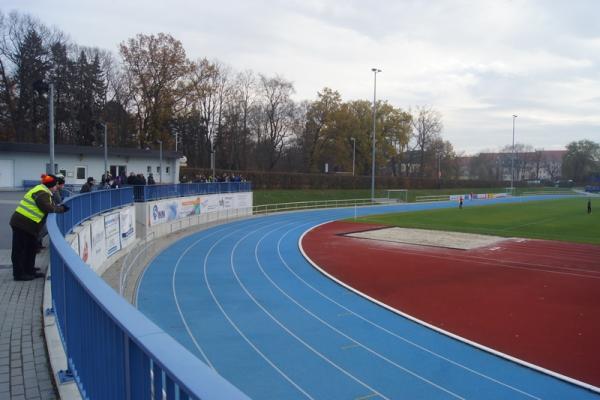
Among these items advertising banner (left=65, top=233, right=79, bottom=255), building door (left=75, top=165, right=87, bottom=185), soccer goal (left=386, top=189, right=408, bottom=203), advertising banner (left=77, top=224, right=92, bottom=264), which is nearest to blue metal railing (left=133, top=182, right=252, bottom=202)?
advertising banner (left=77, top=224, right=92, bottom=264)

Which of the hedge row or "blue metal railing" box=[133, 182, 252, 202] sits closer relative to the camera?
"blue metal railing" box=[133, 182, 252, 202]

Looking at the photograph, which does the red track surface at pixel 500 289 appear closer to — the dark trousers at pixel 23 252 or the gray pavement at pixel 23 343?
the gray pavement at pixel 23 343

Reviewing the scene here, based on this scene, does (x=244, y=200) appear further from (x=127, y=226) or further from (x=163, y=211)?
(x=127, y=226)

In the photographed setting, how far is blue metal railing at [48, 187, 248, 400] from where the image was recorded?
1.63m

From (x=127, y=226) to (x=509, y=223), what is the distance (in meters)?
32.1

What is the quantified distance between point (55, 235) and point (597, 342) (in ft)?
39.9

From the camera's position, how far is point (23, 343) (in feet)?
16.4

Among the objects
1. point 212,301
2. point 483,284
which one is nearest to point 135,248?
point 212,301

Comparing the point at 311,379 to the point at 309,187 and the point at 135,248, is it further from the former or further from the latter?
the point at 309,187

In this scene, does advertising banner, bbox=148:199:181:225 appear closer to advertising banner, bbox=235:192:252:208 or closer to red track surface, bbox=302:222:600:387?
red track surface, bbox=302:222:600:387

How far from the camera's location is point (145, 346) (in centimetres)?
186

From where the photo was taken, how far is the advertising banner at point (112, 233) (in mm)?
15352

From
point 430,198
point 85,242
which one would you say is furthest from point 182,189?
point 430,198

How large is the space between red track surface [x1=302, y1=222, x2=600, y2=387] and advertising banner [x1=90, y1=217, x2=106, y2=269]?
28.2 feet
